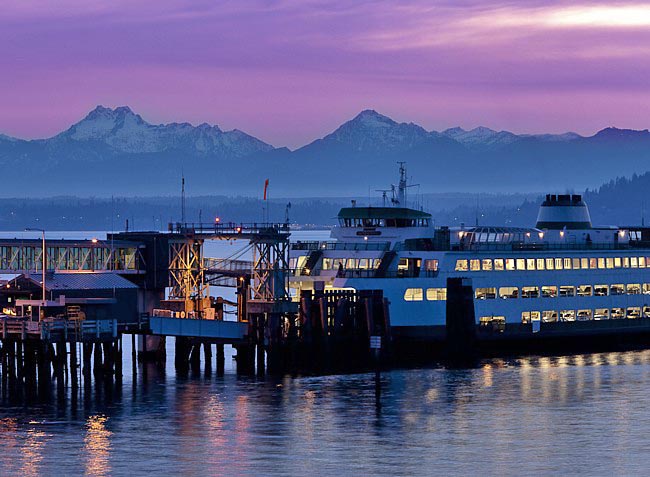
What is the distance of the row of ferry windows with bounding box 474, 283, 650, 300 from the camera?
10319 centimetres

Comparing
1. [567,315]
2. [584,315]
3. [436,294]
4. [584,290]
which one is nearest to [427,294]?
[436,294]

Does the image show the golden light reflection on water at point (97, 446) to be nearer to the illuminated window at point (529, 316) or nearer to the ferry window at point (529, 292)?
the illuminated window at point (529, 316)

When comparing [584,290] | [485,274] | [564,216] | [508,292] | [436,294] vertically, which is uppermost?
[564,216]

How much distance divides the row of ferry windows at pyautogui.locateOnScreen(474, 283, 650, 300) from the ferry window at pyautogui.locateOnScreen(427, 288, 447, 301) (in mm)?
2732

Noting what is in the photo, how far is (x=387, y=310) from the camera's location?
95938mm

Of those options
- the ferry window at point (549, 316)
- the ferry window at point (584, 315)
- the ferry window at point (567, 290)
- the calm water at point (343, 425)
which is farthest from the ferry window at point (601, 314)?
the calm water at point (343, 425)

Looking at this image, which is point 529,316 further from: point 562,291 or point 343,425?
point 343,425

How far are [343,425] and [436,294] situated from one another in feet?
88.2

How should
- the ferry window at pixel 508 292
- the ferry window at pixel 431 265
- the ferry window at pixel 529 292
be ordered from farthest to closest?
the ferry window at pixel 529 292, the ferry window at pixel 508 292, the ferry window at pixel 431 265

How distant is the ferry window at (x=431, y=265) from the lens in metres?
101

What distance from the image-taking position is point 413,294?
9969 centimetres

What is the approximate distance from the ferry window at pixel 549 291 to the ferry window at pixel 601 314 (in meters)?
3.78

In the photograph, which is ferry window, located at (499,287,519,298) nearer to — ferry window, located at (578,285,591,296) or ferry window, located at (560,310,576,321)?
ferry window, located at (560,310,576,321)

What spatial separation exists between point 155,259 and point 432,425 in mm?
28318
